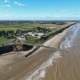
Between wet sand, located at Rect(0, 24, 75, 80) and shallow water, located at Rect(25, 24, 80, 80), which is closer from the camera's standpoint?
shallow water, located at Rect(25, 24, 80, 80)

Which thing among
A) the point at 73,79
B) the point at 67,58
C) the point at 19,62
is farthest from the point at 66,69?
the point at 19,62

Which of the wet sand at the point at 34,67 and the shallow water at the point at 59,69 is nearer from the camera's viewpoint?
the shallow water at the point at 59,69

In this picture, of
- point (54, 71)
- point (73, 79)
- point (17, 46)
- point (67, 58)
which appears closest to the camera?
point (73, 79)

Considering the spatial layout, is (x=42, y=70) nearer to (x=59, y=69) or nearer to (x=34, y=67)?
(x=34, y=67)

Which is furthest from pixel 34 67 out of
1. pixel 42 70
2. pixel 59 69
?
pixel 59 69

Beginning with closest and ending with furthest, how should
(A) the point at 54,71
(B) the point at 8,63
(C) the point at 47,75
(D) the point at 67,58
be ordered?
(C) the point at 47,75 < (A) the point at 54,71 < (B) the point at 8,63 < (D) the point at 67,58

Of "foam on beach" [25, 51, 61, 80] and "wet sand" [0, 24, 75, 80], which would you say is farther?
"wet sand" [0, 24, 75, 80]

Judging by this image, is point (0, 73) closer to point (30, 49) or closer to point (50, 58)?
point (50, 58)

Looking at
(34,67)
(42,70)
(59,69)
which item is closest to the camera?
(42,70)
